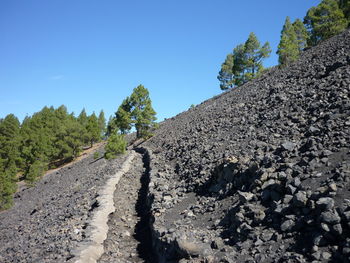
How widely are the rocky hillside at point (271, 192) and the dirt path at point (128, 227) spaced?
134cm

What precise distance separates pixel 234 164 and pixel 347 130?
16.8 feet

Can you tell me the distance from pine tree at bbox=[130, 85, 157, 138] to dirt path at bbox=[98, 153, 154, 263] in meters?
21.7

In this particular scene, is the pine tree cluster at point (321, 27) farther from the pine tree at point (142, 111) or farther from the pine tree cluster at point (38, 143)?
the pine tree cluster at point (38, 143)

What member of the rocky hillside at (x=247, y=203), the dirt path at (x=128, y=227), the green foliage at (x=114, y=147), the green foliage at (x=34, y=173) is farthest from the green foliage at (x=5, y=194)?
the dirt path at (x=128, y=227)

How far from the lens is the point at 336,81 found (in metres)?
16.1

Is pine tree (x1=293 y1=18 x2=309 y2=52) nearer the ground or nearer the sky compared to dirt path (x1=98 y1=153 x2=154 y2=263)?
nearer the sky

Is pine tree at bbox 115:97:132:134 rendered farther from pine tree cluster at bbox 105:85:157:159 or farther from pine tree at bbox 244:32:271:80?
pine tree at bbox 244:32:271:80

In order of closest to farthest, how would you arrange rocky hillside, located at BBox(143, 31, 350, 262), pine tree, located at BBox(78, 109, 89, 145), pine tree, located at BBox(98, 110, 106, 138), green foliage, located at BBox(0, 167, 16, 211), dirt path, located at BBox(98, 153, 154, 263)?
rocky hillside, located at BBox(143, 31, 350, 262) → dirt path, located at BBox(98, 153, 154, 263) → green foliage, located at BBox(0, 167, 16, 211) → pine tree, located at BBox(78, 109, 89, 145) → pine tree, located at BBox(98, 110, 106, 138)

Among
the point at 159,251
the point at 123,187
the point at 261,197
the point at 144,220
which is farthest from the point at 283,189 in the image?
the point at 123,187

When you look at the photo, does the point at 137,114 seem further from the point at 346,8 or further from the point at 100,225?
the point at 346,8

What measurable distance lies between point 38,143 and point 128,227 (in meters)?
40.9

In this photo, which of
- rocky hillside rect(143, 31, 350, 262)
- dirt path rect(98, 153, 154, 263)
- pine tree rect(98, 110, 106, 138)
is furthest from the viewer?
pine tree rect(98, 110, 106, 138)

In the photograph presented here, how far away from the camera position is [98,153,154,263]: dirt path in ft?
37.9

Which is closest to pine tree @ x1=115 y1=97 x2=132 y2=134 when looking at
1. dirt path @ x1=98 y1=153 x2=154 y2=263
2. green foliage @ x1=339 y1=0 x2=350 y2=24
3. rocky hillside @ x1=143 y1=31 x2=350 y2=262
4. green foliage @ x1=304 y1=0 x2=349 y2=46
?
dirt path @ x1=98 y1=153 x2=154 y2=263
